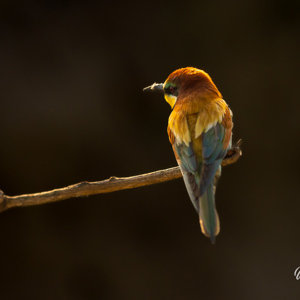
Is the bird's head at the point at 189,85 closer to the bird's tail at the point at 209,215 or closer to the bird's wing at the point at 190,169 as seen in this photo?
the bird's wing at the point at 190,169

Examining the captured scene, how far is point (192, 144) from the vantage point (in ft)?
5.15

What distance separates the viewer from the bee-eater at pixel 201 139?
4.77 ft

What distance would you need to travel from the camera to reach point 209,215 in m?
1.40

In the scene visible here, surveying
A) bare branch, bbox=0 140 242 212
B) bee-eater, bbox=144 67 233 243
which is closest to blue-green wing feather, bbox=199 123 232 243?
bee-eater, bbox=144 67 233 243

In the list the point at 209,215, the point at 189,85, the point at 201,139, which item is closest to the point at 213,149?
the point at 201,139

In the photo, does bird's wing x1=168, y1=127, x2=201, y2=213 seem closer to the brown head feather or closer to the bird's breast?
the bird's breast

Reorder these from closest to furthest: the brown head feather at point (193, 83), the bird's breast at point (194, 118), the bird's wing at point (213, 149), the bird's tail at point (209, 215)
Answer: the bird's tail at point (209, 215) → the bird's wing at point (213, 149) → the bird's breast at point (194, 118) → the brown head feather at point (193, 83)

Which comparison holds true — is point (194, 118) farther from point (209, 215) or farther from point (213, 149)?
point (209, 215)

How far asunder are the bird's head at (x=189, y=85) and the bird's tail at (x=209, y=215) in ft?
1.42

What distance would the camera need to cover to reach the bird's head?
178 centimetres

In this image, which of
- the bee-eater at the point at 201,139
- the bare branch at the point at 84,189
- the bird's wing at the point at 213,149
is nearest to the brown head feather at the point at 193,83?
the bee-eater at the point at 201,139

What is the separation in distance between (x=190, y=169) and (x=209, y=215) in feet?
0.60

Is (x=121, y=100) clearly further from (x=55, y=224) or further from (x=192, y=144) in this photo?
(x=192, y=144)

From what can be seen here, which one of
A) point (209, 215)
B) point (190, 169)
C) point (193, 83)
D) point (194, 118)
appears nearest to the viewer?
point (209, 215)
